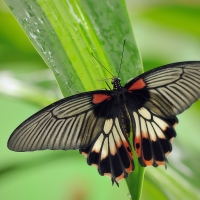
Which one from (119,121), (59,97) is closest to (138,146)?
(119,121)

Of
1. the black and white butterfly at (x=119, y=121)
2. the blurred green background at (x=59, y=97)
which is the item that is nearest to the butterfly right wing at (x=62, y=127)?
the black and white butterfly at (x=119, y=121)

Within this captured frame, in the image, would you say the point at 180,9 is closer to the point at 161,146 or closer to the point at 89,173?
the point at 161,146

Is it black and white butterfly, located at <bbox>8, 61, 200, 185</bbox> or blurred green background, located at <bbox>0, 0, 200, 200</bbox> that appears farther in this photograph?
blurred green background, located at <bbox>0, 0, 200, 200</bbox>

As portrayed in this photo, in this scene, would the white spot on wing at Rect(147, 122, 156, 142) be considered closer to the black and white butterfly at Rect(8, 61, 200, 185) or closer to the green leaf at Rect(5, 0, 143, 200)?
the black and white butterfly at Rect(8, 61, 200, 185)

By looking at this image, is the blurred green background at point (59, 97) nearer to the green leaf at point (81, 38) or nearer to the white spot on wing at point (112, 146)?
the white spot on wing at point (112, 146)

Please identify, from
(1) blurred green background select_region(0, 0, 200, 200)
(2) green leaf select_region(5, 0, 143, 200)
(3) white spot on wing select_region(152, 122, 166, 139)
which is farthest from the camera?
(1) blurred green background select_region(0, 0, 200, 200)

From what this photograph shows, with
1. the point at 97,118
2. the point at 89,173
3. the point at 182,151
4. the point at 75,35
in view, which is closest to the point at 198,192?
the point at 182,151

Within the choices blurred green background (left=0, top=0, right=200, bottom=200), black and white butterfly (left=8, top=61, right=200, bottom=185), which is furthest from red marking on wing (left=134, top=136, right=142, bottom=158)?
blurred green background (left=0, top=0, right=200, bottom=200)
